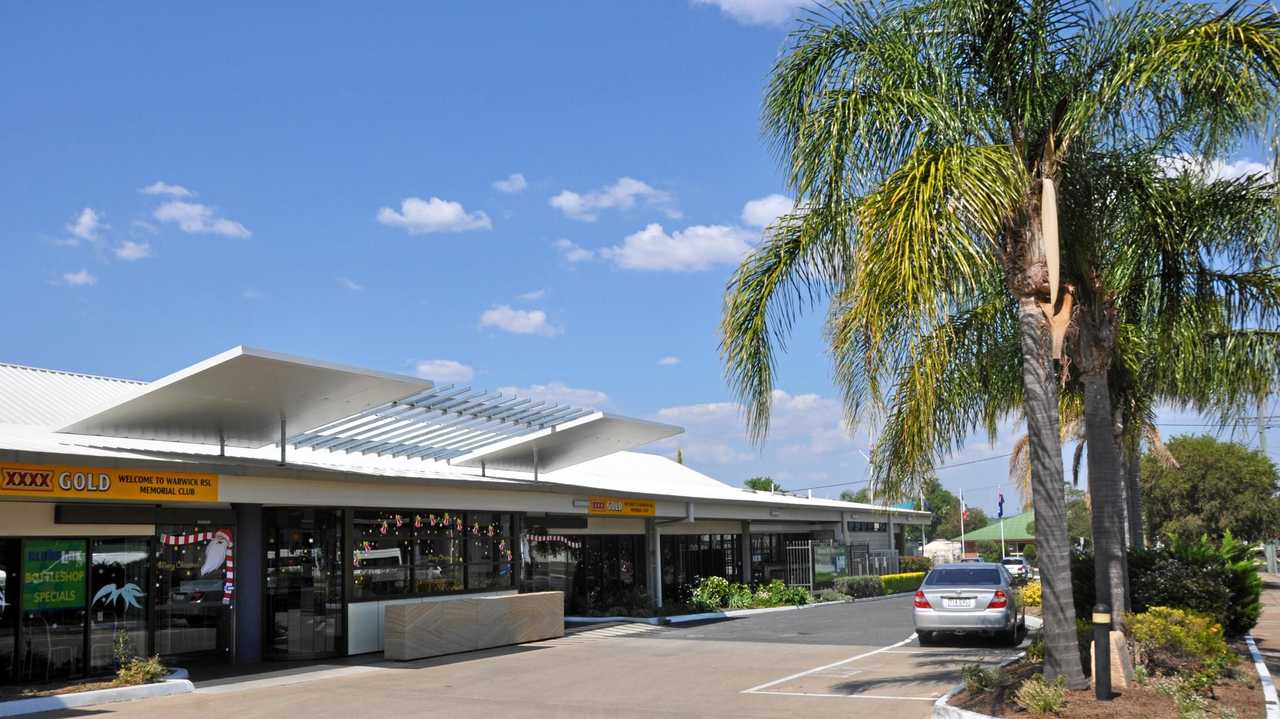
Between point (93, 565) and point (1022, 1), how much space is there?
15.5 meters

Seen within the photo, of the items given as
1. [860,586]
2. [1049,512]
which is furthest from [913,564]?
[1049,512]

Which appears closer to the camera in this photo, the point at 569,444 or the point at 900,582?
the point at 569,444

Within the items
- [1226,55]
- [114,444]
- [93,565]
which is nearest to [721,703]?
[1226,55]

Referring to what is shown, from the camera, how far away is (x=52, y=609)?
16.6 metres

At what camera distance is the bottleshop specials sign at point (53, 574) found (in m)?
16.4

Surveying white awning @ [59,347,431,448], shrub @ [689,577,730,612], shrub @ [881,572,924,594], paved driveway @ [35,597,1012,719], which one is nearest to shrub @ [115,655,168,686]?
paved driveway @ [35,597,1012,719]

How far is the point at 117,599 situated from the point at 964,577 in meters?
14.7

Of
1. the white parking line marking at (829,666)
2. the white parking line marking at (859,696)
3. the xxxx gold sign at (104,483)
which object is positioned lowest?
the white parking line marking at (829,666)

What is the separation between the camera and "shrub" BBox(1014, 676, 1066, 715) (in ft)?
34.0

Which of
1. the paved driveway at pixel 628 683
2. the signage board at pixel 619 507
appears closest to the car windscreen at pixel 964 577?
the paved driveway at pixel 628 683

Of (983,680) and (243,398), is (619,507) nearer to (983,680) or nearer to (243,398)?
(243,398)

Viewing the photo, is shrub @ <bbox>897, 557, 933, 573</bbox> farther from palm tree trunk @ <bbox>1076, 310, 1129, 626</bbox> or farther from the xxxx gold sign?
the xxxx gold sign

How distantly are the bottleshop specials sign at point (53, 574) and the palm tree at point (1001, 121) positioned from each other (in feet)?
36.9

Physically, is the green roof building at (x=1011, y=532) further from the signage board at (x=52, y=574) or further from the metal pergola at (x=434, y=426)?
the signage board at (x=52, y=574)
